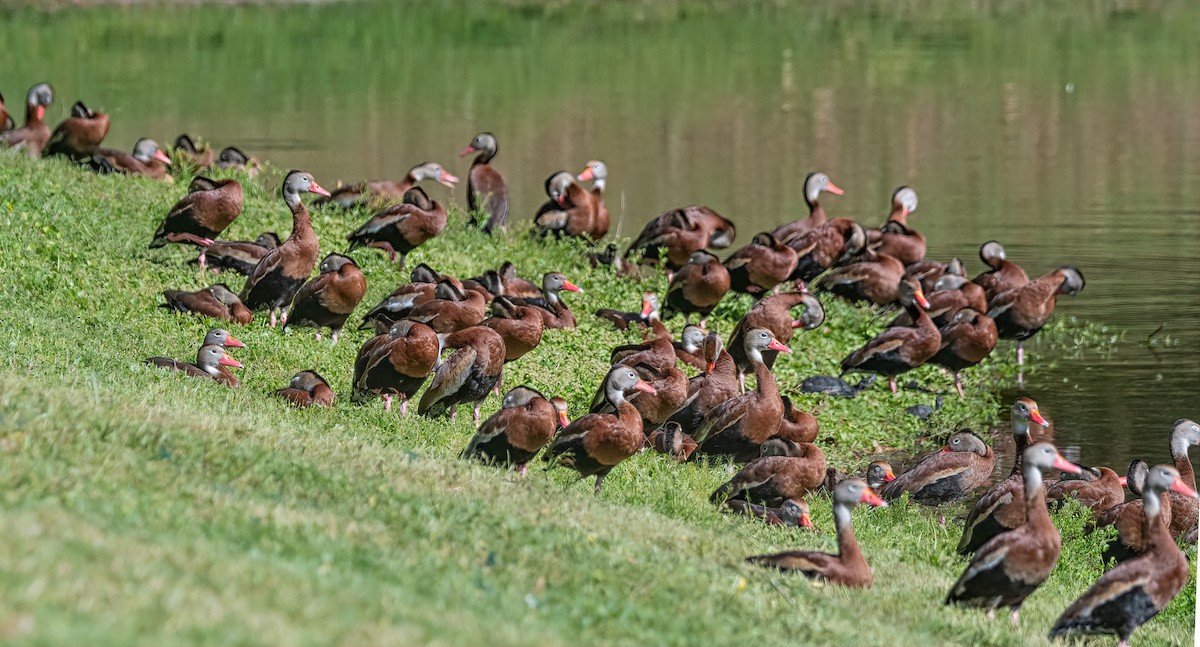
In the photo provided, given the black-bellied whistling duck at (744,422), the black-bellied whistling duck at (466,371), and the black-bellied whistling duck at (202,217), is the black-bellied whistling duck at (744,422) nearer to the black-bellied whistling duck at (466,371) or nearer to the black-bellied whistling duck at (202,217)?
the black-bellied whistling duck at (466,371)

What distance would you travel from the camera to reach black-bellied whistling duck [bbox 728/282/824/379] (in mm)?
15625

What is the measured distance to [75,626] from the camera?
5.28 m

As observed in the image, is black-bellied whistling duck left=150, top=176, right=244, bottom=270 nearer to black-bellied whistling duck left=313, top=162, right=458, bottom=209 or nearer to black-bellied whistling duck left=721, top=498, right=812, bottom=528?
black-bellied whistling duck left=313, top=162, right=458, bottom=209

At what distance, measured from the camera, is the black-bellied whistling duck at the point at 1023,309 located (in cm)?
1761

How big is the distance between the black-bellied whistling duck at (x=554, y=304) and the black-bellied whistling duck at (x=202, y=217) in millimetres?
3122

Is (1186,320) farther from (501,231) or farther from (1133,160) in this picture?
(1133,160)

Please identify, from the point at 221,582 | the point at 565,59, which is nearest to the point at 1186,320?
the point at 221,582

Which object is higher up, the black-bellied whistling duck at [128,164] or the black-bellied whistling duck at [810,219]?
the black-bellied whistling duck at [128,164]

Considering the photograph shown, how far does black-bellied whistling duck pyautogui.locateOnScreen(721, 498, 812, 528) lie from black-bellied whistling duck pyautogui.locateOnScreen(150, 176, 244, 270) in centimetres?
706

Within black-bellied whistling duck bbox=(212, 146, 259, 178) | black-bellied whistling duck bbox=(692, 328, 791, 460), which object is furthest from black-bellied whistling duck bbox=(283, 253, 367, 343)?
black-bellied whistling duck bbox=(212, 146, 259, 178)

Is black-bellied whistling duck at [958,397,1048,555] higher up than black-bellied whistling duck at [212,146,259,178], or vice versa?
black-bellied whistling duck at [958,397,1048,555]

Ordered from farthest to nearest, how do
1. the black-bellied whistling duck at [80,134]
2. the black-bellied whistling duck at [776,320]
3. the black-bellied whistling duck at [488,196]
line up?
the black-bellied whistling duck at [488,196], the black-bellied whistling duck at [80,134], the black-bellied whistling duck at [776,320]

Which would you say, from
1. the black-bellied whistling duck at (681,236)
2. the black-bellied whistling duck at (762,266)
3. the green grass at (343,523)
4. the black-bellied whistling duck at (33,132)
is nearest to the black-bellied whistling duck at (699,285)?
the black-bellied whistling duck at (762,266)

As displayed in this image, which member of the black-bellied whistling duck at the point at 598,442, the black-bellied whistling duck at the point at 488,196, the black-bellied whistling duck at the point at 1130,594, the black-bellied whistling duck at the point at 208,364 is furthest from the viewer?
the black-bellied whistling duck at the point at 488,196
